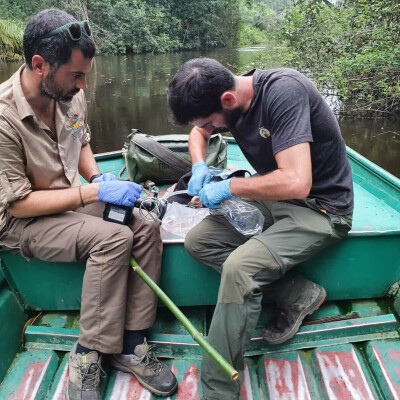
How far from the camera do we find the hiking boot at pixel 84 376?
1.63 meters

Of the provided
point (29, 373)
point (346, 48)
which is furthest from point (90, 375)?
point (346, 48)

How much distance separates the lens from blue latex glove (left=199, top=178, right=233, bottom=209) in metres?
1.76

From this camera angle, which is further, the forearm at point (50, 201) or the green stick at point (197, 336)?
the forearm at point (50, 201)

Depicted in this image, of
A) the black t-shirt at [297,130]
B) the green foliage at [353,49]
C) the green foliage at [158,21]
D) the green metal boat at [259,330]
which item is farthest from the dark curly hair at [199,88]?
the green foliage at [158,21]

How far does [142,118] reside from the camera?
374 inches

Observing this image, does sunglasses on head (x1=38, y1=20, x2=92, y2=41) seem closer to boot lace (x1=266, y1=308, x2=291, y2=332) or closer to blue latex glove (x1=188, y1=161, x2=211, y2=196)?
blue latex glove (x1=188, y1=161, x2=211, y2=196)

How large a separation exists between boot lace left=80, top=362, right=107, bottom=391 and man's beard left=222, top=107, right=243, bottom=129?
1.24 m

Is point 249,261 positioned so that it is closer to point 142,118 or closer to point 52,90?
point 52,90

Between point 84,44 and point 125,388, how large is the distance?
60.8 inches

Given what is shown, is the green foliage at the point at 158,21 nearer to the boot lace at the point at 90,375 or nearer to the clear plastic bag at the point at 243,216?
the clear plastic bag at the point at 243,216

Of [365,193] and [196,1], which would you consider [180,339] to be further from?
[196,1]

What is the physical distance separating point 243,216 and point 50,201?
0.94 m

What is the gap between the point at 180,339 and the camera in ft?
6.21

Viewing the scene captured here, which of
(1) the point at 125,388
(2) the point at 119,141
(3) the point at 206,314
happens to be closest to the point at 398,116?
(2) the point at 119,141
